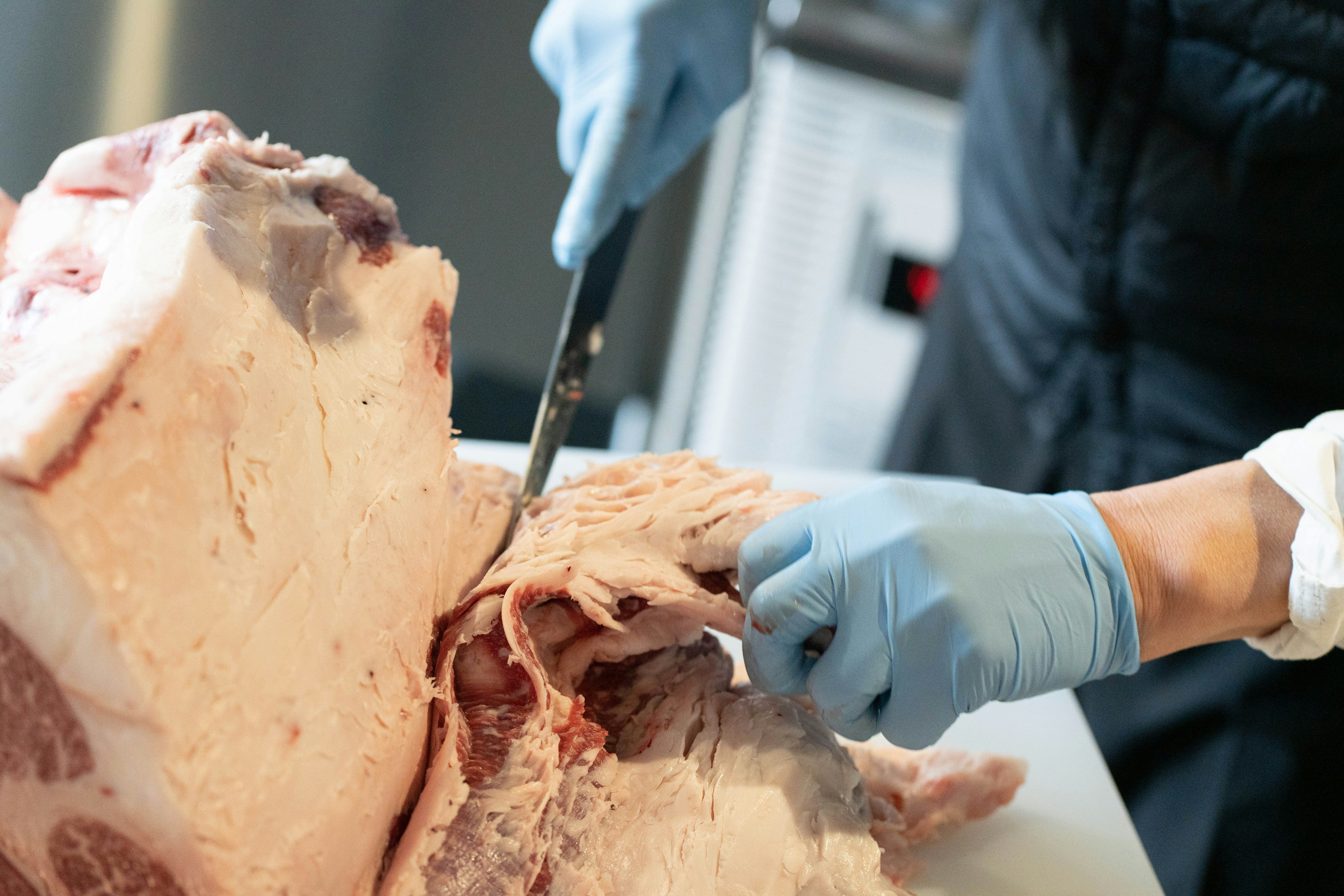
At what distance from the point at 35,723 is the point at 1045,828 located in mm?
1476

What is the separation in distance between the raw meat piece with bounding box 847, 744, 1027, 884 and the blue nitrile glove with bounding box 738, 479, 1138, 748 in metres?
0.20

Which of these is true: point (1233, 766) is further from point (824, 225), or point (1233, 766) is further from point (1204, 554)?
point (824, 225)

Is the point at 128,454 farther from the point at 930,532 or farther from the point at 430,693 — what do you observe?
the point at 930,532

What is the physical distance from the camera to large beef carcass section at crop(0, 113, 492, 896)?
74cm

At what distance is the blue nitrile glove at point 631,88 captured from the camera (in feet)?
6.15

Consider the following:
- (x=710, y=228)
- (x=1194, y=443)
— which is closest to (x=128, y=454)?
(x=1194, y=443)

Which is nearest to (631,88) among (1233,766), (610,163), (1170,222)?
(610,163)

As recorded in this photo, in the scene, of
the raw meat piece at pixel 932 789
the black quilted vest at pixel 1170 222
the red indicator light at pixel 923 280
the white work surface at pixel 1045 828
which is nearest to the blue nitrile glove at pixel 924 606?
the raw meat piece at pixel 932 789

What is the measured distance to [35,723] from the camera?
767 mm

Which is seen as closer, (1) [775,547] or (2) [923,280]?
(1) [775,547]

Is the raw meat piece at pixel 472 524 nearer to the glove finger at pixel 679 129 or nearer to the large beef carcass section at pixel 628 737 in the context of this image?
the large beef carcass section at pixel 628 737

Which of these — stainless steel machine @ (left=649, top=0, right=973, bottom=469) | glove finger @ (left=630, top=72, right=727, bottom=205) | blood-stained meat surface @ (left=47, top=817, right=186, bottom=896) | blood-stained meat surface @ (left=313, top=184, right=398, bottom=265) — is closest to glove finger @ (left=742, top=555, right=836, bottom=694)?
blood-stained meat surface @ (left=313, top=184, right=398, bottom=265)

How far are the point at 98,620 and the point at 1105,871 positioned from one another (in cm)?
151

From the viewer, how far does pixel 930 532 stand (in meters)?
1.21
